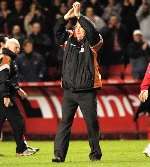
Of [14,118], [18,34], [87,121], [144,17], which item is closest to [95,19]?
[144,17]

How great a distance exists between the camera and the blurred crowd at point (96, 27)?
18781 millimetres

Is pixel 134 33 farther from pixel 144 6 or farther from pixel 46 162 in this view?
pixel 46 162

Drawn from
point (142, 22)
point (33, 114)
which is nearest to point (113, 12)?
point (142, 22)

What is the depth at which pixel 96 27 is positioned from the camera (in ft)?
64.7

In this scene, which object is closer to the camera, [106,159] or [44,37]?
[106,159]

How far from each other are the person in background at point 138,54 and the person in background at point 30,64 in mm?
2426

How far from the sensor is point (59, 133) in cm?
1103

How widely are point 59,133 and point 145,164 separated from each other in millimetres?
1446

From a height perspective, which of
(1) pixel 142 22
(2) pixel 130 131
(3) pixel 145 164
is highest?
(1) pixel 142 22

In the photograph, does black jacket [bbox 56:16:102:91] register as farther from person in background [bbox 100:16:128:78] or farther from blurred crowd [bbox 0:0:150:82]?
person in background [bbox 100:16:128:78]

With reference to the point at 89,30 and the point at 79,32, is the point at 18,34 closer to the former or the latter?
the point at 79,32

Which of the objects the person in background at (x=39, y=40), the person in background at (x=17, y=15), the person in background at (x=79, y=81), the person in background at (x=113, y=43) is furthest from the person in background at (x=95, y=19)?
the person in background at (x=79, y=81)

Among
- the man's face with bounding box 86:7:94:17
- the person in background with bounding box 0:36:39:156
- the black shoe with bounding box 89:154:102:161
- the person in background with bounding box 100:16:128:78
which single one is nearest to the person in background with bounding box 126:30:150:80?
the person in background with bounding box 100:16:128:78

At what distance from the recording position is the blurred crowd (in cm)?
1878
